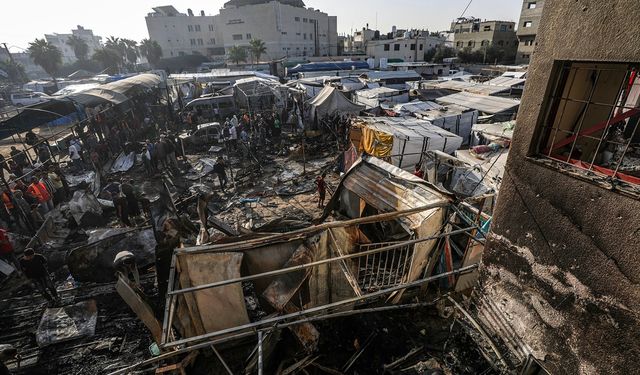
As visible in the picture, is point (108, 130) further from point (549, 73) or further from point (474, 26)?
point (474, 26)

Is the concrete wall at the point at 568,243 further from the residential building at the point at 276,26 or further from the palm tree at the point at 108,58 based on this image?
the palm tree at the point at 108,58

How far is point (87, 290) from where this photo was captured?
761 centimetres

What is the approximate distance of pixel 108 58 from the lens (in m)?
65.1

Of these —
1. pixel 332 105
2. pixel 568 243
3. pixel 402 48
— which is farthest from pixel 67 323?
pixel 402 48

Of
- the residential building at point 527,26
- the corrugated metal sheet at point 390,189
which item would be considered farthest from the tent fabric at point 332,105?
the residential building at point 527,26

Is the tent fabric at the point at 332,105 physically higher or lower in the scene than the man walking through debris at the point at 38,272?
higher

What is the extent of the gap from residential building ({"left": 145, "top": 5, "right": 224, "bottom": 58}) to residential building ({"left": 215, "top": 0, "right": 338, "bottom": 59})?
492 centimetres

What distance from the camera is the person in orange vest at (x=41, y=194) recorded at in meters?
10.9

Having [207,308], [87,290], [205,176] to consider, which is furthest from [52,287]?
[205,176]

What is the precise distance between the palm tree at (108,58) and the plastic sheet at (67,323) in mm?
73937

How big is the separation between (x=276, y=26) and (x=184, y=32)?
29.5 metres

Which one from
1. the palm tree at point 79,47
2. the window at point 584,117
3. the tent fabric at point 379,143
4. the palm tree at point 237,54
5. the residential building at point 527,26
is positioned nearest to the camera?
the window at point 584,117

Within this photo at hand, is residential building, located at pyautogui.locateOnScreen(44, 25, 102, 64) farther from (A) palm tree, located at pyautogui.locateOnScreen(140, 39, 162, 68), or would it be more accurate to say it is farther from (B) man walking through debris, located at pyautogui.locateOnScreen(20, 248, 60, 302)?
(B) man walking through debris, located at pyautogui.locateOnScreen(20, 248, 60, 302)


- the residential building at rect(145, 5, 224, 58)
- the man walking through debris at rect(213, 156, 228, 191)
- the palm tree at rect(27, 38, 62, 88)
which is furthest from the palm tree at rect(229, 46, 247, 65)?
the man walking through debris at rect(213, 156, 228, 191)
